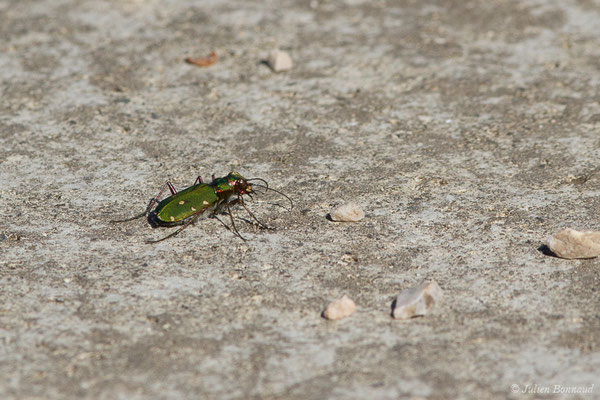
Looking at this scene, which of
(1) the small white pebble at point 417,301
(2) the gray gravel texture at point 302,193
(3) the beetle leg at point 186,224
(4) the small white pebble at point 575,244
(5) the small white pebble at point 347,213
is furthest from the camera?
(5) the small white pebble at point 347,213

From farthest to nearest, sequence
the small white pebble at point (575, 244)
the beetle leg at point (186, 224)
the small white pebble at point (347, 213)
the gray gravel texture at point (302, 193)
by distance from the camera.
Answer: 1. the small white pebble at point (347, 213)
2. the beetle leg at point (186, 224)
3. the small white pebble at point (575, 244)
4. the gray gravel texture at point (302, 193)

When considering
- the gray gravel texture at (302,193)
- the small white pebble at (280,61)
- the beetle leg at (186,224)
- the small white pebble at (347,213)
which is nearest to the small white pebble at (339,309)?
the gray gravel texture at (302,193)

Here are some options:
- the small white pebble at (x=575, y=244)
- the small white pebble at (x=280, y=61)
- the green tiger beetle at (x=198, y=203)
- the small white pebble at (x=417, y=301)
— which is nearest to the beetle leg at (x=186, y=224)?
the green tiger beetle at (x=198, y=203)

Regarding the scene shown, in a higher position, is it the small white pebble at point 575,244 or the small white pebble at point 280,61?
the small white pebble at point 280,61

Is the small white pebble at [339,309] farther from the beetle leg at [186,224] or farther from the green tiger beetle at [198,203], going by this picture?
the beetle leg at [186,224]

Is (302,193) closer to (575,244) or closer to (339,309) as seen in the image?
(339,309)

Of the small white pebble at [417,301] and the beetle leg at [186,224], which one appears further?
the beetle leg at [186,224]

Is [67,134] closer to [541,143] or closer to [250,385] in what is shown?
[250,385]
